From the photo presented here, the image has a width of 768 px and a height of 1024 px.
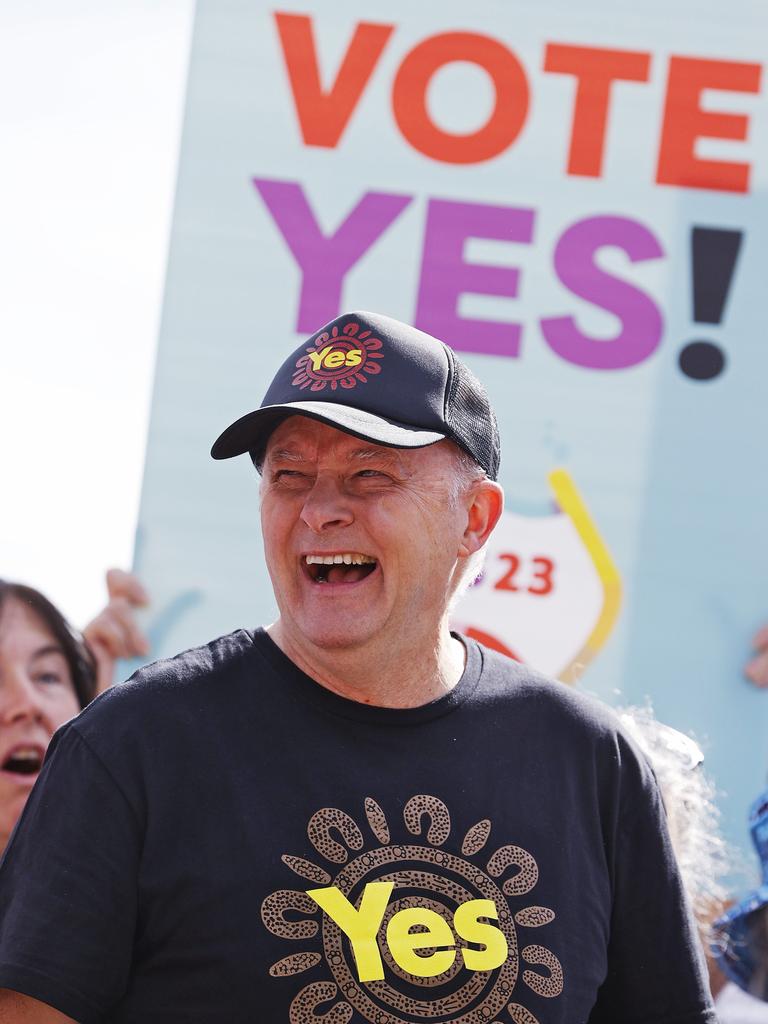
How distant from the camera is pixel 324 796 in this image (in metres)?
1.40

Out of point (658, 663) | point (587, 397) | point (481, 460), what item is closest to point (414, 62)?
point (587, 397)

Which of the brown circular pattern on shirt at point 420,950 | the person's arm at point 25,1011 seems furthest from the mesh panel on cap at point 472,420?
the person's arm at point 25,1011

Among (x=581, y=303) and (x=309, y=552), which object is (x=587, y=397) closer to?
(x=581, y=303)

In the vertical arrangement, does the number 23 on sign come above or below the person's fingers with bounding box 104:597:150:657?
above

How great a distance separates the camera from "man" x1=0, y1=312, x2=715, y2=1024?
4.34ft

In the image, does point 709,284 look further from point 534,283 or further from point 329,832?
point 329,832

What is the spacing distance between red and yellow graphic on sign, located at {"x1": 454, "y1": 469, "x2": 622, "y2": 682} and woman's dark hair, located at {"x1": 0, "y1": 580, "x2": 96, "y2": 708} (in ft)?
2.97

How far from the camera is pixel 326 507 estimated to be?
4.90 ft

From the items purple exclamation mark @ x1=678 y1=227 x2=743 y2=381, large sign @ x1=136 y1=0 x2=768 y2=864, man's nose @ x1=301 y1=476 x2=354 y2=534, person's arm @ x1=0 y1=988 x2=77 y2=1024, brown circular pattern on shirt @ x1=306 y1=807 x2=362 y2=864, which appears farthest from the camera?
purple exclamation mark @ x1=678 y1=227 x2=743 y2=381

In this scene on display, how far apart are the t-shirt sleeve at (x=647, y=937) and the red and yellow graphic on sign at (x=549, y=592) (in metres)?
1.64

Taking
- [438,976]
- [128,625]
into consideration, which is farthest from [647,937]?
[128,625]

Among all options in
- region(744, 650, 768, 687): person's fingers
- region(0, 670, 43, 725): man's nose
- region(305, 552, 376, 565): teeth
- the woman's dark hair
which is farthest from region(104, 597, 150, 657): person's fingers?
region(305, 552, 376, 565): teeth

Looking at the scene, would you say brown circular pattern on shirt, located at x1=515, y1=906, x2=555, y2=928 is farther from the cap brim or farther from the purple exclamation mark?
the purple exclamation mark

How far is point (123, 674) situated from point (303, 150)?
1395 millimetres
